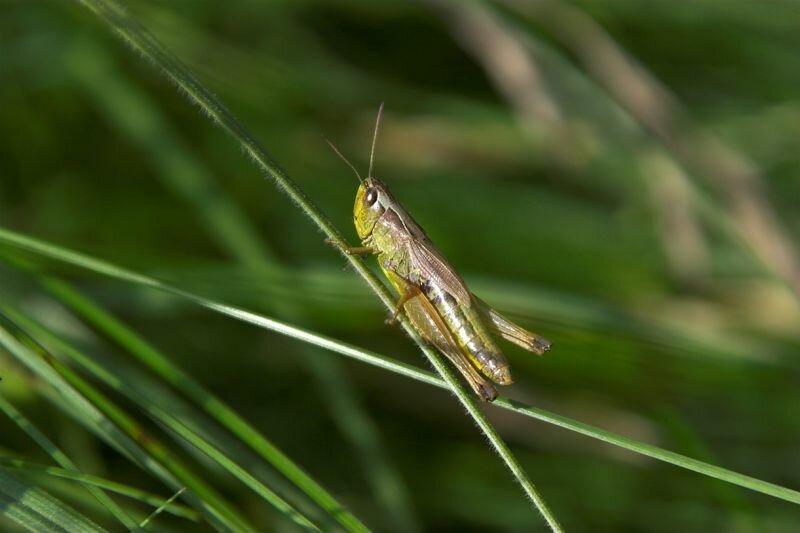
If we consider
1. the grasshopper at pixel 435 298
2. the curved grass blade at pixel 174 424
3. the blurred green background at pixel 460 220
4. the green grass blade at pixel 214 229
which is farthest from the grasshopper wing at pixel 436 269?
the curved grass blade at pixel 174 424

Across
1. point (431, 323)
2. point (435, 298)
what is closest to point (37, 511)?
point (431, 323)

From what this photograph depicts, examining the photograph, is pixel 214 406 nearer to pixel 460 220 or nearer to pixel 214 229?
pixel 214 229

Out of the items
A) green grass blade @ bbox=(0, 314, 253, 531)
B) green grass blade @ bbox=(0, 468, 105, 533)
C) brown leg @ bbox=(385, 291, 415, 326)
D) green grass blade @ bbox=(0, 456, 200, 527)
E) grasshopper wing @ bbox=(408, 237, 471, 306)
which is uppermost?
grasshopper wing @ bbox=(408, 237, 471, 306)

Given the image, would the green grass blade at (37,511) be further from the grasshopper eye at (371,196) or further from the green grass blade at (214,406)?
the grasshopper eye at (371,196)

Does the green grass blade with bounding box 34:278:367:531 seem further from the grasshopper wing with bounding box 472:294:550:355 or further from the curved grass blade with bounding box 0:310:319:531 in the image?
the grasshopper wing with bounding box 472:294:550:355

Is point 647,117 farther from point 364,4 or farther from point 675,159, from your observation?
point 364,4

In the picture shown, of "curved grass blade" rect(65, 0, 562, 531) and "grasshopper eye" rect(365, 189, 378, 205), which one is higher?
"grasshopper eye" rect(365, 189, 378, 205)

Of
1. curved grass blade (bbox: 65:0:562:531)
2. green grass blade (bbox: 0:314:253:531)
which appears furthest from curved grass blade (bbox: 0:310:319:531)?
curved grass blade (bbox: 65:0:562:531)
